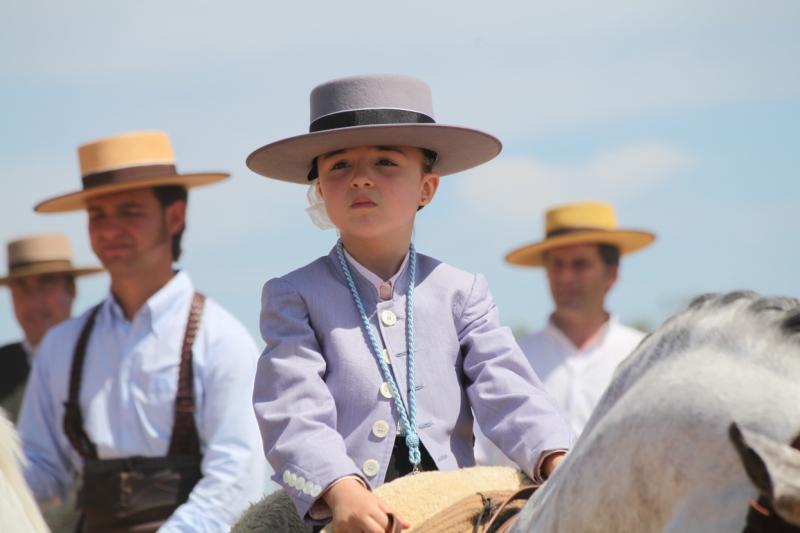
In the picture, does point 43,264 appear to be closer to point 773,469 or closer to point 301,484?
point 301,484

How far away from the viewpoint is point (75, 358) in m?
6.45

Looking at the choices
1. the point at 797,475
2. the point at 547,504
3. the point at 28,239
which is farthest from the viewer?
the point at 28,239

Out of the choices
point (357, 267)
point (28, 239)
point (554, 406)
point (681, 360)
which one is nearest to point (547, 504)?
point (681, 360)

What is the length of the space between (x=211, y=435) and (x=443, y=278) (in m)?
2.87

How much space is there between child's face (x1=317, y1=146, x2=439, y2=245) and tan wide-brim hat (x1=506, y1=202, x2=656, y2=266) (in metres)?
6.27

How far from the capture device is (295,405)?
312 cm

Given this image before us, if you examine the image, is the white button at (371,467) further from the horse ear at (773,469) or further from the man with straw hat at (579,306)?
the man with straw hat at (579,306)

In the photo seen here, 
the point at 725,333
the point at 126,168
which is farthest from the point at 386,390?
the point at 126,168

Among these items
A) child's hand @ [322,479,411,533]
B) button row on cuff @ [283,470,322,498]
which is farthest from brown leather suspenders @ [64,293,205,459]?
child's hand @ [322,479,411,533]

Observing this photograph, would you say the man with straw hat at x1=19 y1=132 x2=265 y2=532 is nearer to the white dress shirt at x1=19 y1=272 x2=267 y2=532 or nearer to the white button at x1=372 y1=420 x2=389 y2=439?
the white dress shirt at x1=19 y1=272 x2=267 y2=532

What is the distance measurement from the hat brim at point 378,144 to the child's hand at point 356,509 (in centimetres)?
96

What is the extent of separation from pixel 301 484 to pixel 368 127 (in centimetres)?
96

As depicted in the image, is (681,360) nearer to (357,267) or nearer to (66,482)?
(357,267)

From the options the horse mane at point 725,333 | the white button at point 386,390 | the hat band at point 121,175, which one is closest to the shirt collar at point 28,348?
the hat band at point 121,175
